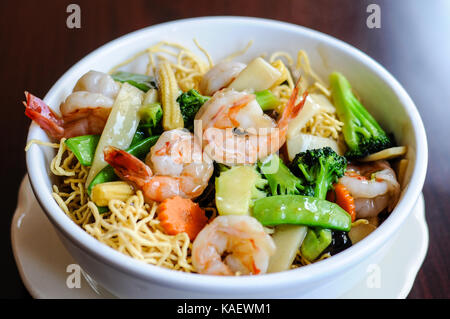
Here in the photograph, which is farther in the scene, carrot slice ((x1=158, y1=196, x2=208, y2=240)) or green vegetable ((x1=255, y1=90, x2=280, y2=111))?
green vegetable ((x1=255, y1=90, x2=280, y2=111))

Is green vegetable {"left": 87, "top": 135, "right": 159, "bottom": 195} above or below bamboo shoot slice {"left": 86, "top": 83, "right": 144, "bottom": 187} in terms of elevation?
below

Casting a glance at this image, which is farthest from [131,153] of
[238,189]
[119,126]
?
[238,189]

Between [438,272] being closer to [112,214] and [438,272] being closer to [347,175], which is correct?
[347,175]

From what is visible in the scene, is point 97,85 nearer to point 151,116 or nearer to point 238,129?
point 151,116

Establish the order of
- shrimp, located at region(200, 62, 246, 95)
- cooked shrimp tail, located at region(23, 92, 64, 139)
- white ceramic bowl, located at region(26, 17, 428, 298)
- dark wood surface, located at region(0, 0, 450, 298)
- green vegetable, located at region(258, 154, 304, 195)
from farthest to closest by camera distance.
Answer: dark wood surface, located at region(0, 0, 450, 298) < shrimp, located at region(200, 62, 246, 95) < cooked shrimp tail, located at region(23, 92, 64, 139) < green vegetable, located at region(258, 154, 304, 195) < white ceramic bowl, located at region(26, 17, 428, 298)

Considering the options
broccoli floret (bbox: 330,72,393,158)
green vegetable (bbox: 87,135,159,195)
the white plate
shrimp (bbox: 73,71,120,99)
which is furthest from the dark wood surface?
green vegetable (bbox: 87,135,159,195)

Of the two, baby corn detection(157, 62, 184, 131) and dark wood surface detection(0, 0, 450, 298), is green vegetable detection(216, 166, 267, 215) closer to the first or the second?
baby corn detection(157, 62, 184, 131)

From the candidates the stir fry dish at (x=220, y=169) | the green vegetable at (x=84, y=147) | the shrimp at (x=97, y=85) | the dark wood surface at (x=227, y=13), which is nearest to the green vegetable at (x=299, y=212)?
the stir fry dish at (x=220, y=169)
